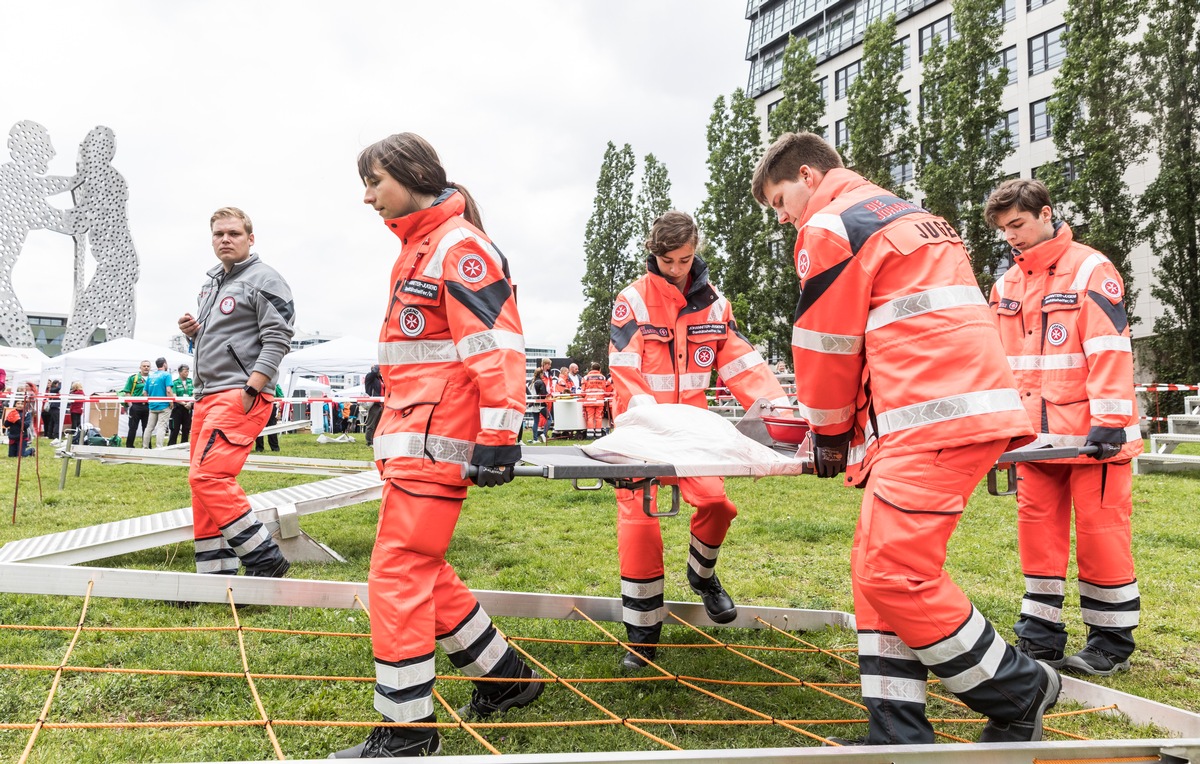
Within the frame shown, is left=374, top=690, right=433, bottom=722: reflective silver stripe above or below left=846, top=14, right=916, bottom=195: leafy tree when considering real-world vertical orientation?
below

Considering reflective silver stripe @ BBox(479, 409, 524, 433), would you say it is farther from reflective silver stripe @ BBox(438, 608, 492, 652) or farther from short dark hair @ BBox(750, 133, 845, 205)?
short dark hair @ BBox(750, 133, 845, 205)

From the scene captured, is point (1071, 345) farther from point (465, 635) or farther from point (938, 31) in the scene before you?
point (938, 31)

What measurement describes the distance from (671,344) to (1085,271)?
6.49 ft

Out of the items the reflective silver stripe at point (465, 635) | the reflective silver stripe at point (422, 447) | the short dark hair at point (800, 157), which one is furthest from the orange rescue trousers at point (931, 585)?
the reflective silver stripe at point (465, 635)

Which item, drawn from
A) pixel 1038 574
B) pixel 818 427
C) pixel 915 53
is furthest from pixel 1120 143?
pixel 818 427

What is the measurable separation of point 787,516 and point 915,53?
129 feet

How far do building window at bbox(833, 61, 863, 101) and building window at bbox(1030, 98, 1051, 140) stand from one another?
1127 cm

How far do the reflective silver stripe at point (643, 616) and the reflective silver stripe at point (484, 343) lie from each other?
5.78 feet

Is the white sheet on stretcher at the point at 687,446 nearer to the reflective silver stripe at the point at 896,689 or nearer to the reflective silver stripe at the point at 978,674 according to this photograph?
the reflective silver stripe at the point at 896,689

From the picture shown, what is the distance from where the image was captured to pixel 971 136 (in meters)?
25.8

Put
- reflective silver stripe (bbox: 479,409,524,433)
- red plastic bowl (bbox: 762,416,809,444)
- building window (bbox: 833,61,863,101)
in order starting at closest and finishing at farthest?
reflective silver stripe (bbox: 479,409,524,433) → red plastic bowl (bbox: 762,416,809,444) → building window (bbox: 833,61,863,101)

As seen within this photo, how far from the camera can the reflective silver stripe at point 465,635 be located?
2752 millimetres

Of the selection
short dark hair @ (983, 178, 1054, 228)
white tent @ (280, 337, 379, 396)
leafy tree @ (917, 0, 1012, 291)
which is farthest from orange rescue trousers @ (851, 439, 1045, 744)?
leafy tree @ (917, 0, 1012, 291)

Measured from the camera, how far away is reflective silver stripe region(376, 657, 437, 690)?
2.42 m
